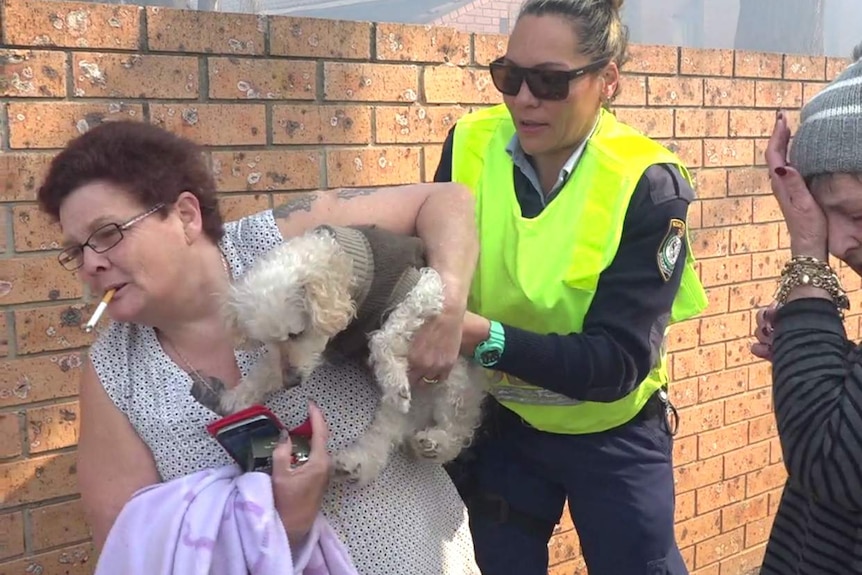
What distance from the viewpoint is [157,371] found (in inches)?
74.8

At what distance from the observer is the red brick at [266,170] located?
2.86 m

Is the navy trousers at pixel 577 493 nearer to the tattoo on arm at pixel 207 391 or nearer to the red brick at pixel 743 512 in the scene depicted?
the tattoo on arm at pixel 207 391

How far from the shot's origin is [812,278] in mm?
1666

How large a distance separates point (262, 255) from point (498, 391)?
742mm

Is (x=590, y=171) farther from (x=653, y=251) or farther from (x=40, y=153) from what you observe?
(x=40, y=153)

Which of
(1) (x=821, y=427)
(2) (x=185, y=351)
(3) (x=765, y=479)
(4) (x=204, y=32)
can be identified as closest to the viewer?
(1) (x=821, y=427)

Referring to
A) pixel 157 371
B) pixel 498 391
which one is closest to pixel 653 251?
pixel 498 391

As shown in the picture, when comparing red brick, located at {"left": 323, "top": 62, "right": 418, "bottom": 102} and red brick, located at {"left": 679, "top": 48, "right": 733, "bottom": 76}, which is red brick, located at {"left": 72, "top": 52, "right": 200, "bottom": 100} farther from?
red brick, located at {"left": 679, "top": 48, "right": 733, "bottom": 76}

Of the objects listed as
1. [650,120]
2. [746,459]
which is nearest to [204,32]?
[650,120]

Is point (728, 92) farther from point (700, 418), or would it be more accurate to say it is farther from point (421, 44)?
point (421, 44)

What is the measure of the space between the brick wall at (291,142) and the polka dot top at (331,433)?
732 mm

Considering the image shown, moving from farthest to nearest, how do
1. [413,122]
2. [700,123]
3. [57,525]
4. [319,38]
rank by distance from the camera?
[700,123] < [413,122] < [319,38] < [57,525]

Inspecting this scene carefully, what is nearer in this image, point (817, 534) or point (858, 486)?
point (858, 486)

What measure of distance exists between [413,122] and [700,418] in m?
1.92
